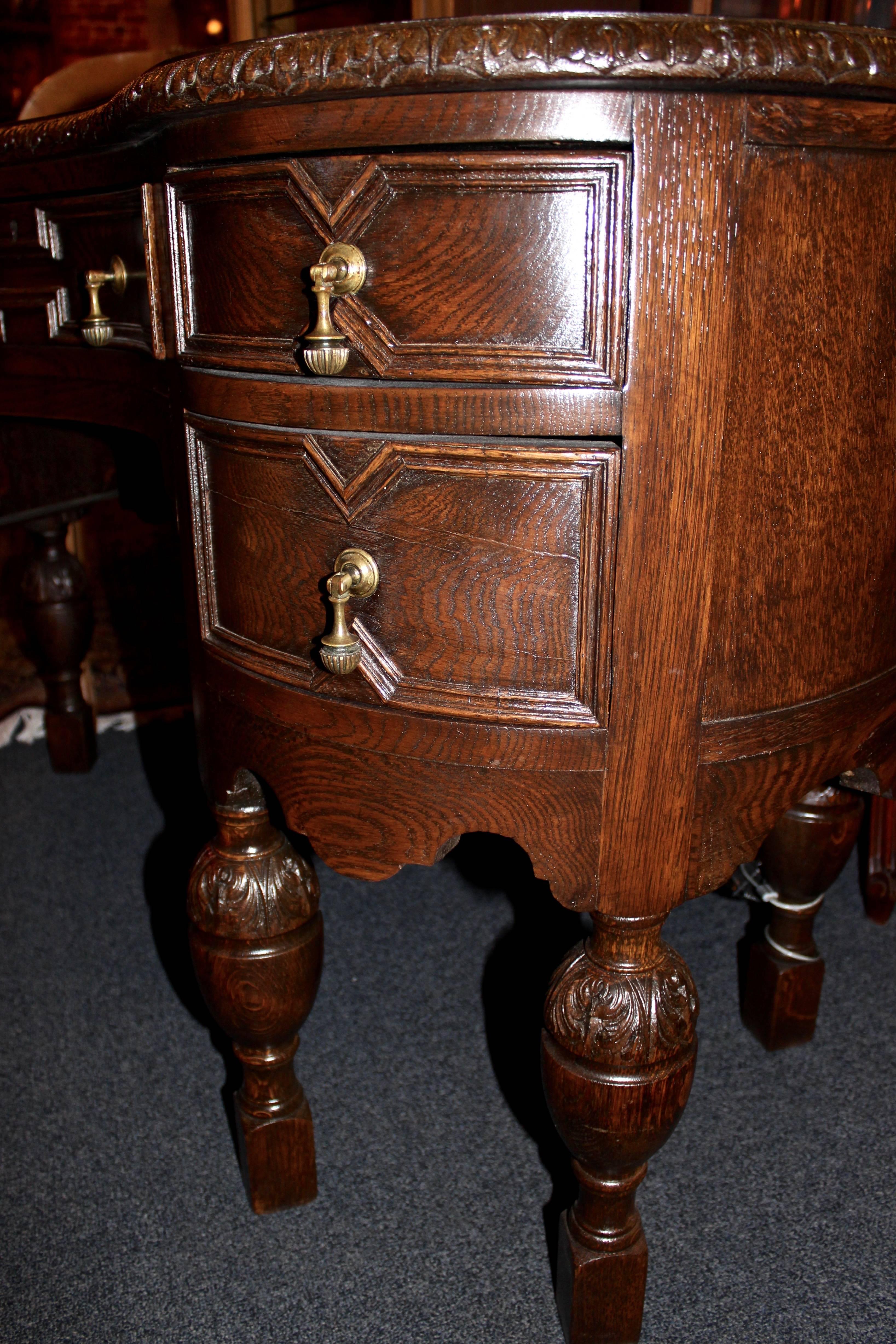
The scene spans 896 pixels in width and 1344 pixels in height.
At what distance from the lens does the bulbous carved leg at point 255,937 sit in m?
0.95

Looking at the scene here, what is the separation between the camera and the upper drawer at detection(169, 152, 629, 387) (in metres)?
0.62

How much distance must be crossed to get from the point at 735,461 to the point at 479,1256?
2.37 ft

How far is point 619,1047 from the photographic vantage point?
2.57 ft

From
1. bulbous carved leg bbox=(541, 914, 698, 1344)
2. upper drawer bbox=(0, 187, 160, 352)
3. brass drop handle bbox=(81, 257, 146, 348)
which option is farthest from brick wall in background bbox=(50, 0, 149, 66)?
bulbous carved leg bbox=(541, 914, 698, 1344)

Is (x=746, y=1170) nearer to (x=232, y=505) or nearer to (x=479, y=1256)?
(x=479, y=1256)

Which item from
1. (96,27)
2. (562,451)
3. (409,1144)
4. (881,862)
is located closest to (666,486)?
(562,451)

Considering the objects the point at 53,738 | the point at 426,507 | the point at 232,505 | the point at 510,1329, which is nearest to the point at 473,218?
the point at 426,507

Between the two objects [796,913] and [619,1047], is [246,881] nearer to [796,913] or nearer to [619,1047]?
[619,1047]

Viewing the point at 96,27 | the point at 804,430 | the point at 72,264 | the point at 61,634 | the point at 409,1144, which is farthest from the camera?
the point at 96,27

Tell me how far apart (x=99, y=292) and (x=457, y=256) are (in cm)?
45

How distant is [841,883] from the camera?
1.60 metres

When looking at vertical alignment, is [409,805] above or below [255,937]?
above

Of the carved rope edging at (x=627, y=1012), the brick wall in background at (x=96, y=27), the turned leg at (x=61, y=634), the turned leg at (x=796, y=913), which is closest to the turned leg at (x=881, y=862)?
the turned leg at (x=796, y=913)

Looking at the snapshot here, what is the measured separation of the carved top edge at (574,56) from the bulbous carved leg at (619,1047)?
51cm
